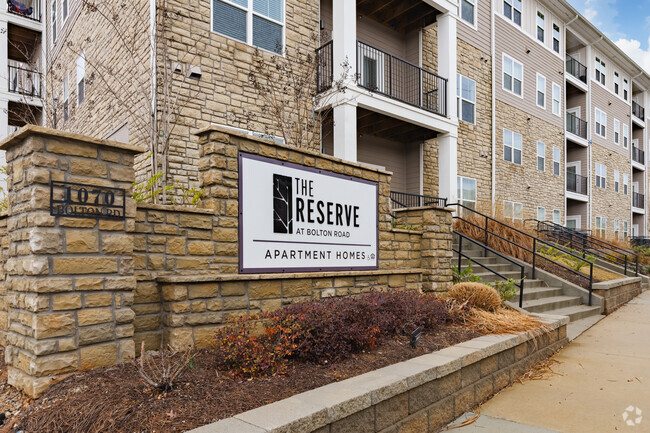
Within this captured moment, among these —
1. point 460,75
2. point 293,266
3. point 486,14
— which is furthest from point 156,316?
point 486,14

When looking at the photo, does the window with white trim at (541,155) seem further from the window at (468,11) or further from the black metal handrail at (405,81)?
the black metal handrail at (405,81)

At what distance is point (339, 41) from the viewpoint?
10.0m

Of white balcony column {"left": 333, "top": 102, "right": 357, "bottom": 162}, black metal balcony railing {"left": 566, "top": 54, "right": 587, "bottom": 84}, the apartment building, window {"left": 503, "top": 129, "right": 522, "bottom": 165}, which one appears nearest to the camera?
the apartment building

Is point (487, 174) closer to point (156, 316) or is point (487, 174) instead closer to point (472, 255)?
point (472, 255)

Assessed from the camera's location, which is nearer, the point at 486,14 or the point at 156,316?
the point at 156,316

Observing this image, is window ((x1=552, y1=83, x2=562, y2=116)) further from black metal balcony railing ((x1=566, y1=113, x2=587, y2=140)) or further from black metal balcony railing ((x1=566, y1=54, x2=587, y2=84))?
black metal balcony railing ((x1=566, y1=54, x2=587, y2=84))

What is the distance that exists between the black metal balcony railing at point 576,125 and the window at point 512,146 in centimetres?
677

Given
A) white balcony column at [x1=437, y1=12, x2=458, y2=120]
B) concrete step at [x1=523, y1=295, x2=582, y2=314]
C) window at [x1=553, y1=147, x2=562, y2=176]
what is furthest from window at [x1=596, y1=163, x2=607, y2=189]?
concrete step at [x1=523, y1=295, x2=582, y2=314]

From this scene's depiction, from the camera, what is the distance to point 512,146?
1747cm

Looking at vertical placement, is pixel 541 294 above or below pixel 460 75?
below

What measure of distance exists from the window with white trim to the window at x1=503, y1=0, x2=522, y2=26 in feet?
17.2

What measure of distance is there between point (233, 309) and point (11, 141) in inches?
93.8

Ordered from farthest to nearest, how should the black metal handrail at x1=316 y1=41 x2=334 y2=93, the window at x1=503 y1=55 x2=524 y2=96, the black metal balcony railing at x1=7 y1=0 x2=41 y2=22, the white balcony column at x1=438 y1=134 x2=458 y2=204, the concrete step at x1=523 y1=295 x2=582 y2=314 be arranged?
1. the window at x1=503 y1=55 x2=524 y2=96
2. the black metal balcony railing at x1=7 y1=0 x2=41 y2=22
3. the white balcony column at x1=438 y1=134 x2=458 y2=204
4. the black metal handrail at x1=316 y1=41 x2=334 y2=93
5. the concrete step at x1=523 y1=295 x2=582 y2=314

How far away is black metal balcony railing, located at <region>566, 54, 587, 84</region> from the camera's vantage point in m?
22.9
